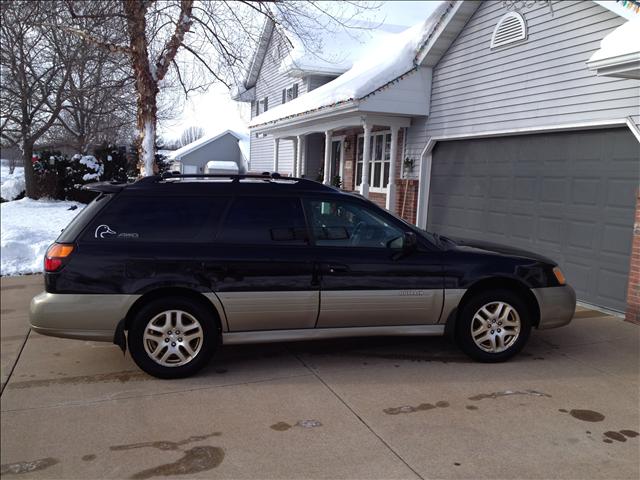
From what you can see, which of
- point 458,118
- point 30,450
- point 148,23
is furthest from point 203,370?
point 148,23

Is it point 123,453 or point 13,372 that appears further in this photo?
A: point 13,372

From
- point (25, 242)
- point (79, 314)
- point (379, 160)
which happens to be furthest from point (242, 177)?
point (379, 160)

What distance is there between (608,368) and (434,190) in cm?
605

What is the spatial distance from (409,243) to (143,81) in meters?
7.21

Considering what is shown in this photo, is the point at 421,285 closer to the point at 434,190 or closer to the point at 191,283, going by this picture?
the point at 191,283

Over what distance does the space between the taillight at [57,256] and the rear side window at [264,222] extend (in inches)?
47.5

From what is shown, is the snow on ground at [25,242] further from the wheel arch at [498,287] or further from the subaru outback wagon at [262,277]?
the wheel arch at [498,287]

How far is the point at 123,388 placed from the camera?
4.39 m

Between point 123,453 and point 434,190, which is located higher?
point 434,190

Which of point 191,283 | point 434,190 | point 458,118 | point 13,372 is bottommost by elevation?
point 13,372

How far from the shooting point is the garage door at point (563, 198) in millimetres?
6723

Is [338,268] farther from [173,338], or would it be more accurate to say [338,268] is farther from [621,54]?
[621,54]

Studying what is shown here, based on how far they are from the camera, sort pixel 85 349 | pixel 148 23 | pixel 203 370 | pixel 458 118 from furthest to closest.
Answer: pixel 148 23
pixel 458 118
pixel 85 349
pixel 203 370

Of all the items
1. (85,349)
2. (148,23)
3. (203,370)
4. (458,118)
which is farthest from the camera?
(148,23)
